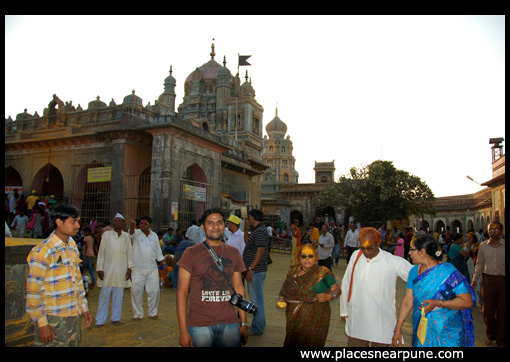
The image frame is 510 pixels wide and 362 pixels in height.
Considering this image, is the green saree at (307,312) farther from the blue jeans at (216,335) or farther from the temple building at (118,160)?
the temple building at (118,160)

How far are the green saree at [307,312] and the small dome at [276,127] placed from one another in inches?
2486

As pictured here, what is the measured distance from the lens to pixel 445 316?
10.5 feet

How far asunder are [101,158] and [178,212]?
413 centimetres

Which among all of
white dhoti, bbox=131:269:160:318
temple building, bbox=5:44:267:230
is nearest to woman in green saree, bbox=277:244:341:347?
white dhoti, bbox=131:269:160:318

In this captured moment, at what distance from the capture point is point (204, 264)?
3221 mm

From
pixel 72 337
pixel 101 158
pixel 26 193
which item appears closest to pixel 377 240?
pixel 72 337

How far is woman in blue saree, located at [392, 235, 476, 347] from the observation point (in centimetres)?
316

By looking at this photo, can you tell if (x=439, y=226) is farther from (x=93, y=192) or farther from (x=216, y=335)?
(x=216, y=335)

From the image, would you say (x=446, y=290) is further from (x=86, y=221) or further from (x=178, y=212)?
(x=86, y=221)

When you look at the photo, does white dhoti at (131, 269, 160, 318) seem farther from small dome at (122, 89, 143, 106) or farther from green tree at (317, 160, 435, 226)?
green tree at (317, 160, 435, 226)

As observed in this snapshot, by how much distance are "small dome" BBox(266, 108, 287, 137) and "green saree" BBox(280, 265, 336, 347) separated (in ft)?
207

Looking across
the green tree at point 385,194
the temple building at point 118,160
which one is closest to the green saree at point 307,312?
the temple building at point 118,160

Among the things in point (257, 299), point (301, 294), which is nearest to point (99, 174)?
point (257, 299)

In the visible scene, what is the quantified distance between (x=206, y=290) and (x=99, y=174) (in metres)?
13.8
